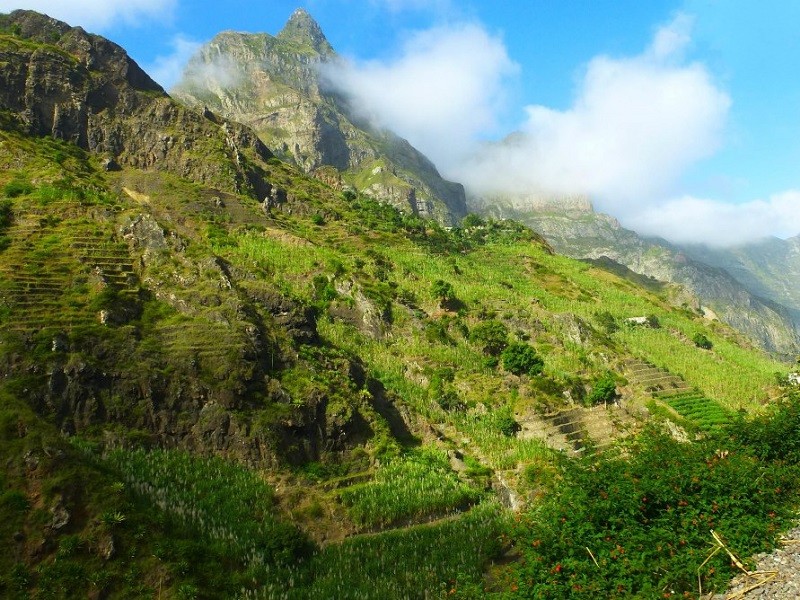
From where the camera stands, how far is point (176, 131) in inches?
3342

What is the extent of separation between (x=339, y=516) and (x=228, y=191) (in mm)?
67986

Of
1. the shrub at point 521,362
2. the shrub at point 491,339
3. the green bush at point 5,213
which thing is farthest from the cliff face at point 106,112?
the shrub at point 521,362

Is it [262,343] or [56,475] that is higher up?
[262,343]

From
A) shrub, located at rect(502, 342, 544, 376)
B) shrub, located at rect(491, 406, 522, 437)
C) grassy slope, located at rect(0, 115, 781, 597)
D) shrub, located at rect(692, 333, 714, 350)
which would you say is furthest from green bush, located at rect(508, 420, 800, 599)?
shrub, located at rect(692, 333, 714, 350)

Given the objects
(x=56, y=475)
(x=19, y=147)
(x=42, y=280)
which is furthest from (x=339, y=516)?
(x=19, y=147)

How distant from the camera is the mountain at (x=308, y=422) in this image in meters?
12.4

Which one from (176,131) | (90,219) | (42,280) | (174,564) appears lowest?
(174,564)

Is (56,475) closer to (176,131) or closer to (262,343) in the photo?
(262,343)

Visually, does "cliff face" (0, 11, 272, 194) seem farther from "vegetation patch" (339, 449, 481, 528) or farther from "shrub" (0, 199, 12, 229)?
"vegetation patch" (339, 449, 481, 528)

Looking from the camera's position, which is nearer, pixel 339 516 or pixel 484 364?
pixel 339 516

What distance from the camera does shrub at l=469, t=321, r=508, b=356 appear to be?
4666cm

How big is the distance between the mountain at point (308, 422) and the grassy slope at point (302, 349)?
114mm

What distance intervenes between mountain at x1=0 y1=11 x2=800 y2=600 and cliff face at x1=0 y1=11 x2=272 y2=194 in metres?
11.0

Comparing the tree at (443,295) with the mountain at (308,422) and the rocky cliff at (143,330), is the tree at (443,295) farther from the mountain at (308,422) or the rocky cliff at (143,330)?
the rocky cliff at (143,330)
